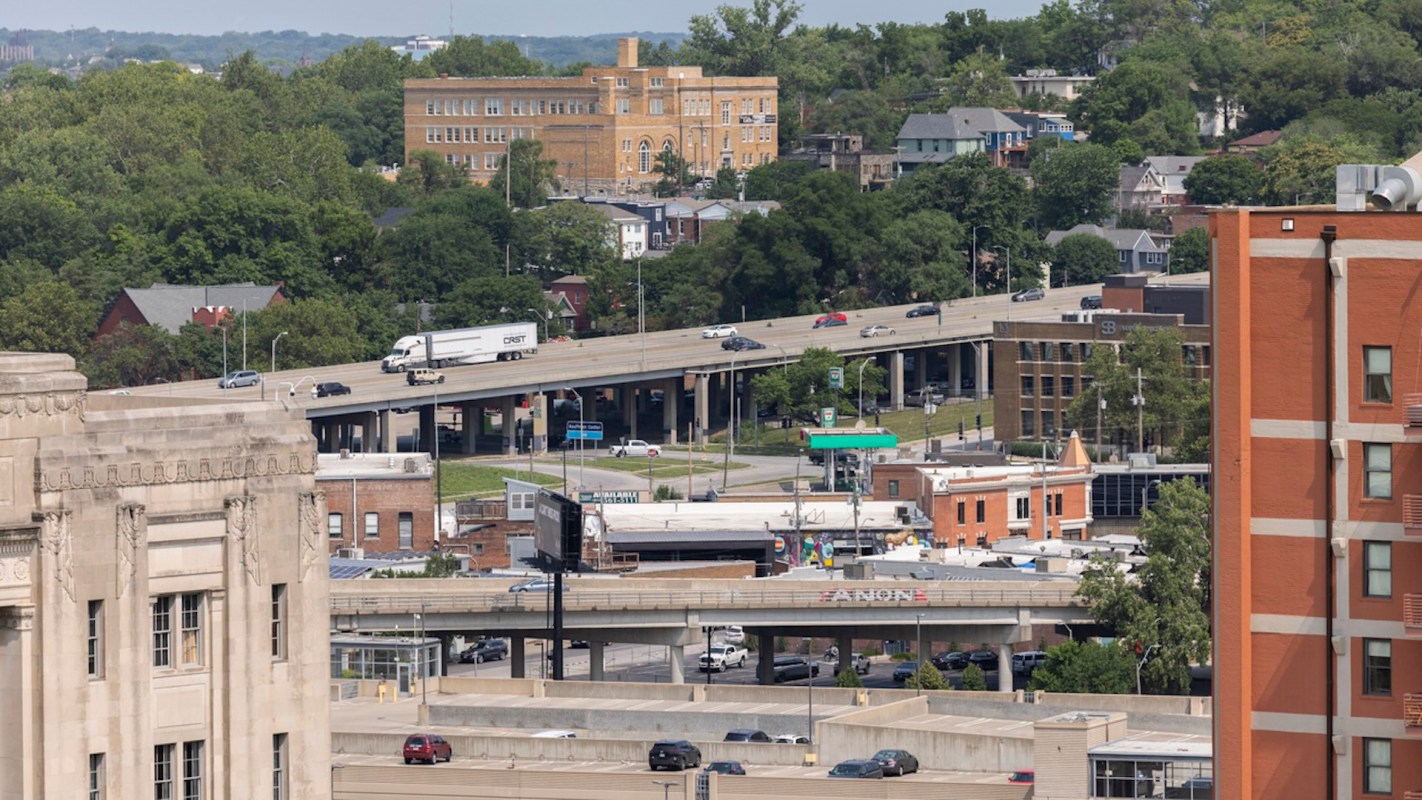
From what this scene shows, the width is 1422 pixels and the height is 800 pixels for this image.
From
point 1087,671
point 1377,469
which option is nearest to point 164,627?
point 1377,469

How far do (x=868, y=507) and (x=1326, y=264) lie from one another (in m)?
Answer: 112

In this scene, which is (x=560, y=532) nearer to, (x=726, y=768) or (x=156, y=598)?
(x=726, y=768)

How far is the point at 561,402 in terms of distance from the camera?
198125 mm

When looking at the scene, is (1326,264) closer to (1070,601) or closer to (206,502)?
(206,502)

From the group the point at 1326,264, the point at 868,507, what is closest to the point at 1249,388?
the point at 1326,264

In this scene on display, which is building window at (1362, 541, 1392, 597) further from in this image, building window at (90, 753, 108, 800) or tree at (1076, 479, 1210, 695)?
tree at (1076, 479, 1210, 695)

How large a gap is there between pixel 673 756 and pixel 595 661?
3209 cm

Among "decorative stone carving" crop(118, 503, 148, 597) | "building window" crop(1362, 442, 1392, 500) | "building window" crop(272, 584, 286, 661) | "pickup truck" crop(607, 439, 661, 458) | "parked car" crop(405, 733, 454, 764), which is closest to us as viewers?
"building window" crop(1362, 442, 1392, 500)

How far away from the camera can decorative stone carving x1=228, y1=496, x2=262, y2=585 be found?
1960 inches

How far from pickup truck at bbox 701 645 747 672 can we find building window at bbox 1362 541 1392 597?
87.7 metres

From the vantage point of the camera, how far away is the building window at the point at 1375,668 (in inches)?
1519

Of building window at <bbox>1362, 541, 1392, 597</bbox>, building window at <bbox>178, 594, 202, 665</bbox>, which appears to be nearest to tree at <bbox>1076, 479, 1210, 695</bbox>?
building window at <bbox>178, 594, 202, 665</bbox>

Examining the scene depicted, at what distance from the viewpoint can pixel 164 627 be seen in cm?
4944

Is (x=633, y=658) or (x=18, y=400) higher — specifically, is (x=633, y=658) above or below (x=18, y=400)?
below
